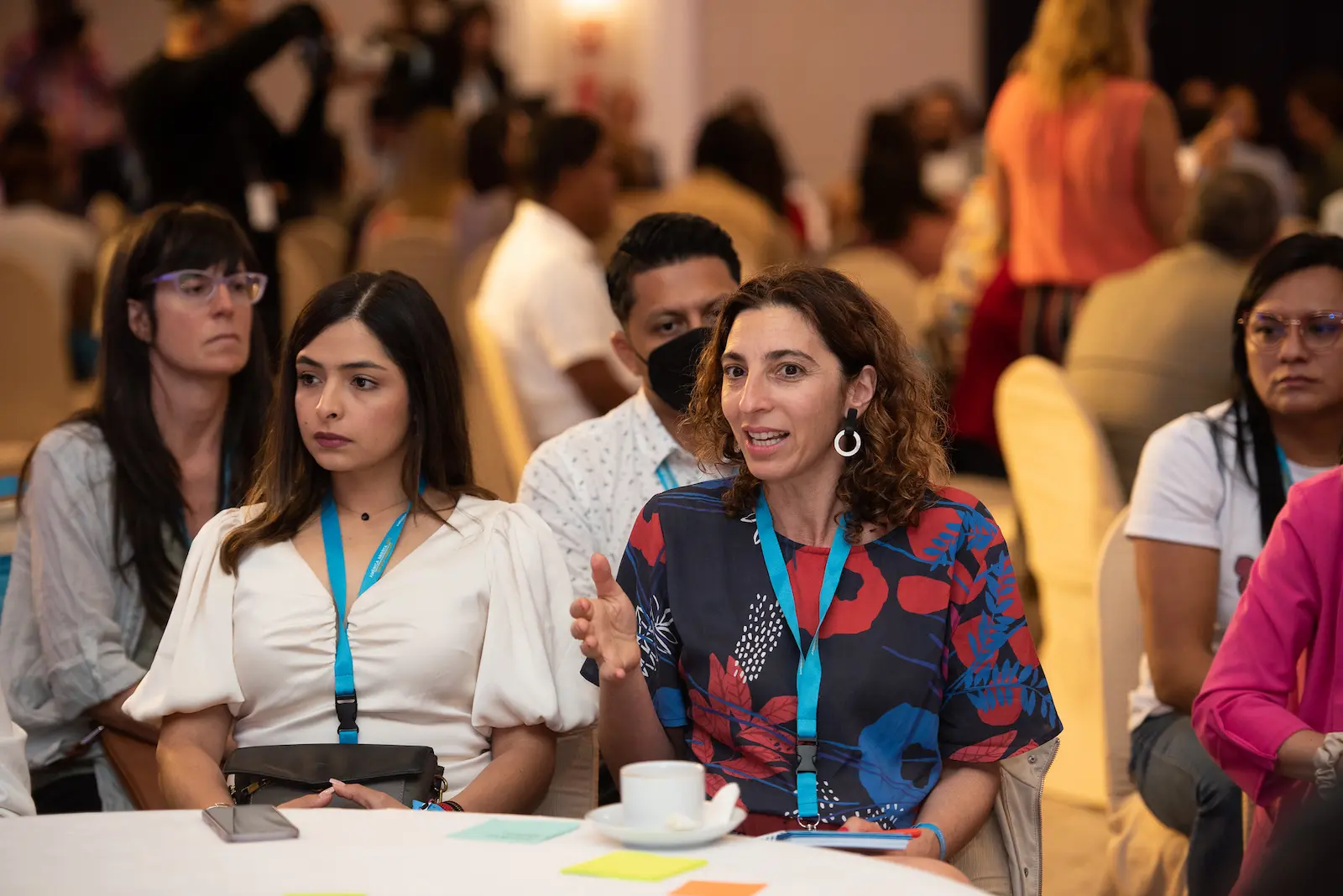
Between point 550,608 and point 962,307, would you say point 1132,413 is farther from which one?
point 550,608

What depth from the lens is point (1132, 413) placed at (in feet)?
12.3

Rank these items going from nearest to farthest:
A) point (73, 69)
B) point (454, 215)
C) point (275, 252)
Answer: point (275, 252) → point (454, 215) → point (73, 69)

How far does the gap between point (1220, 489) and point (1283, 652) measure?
19.9 inches

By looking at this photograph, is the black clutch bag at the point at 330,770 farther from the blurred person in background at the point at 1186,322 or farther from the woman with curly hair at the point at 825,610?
the blurred person in background at the point at 1186,322

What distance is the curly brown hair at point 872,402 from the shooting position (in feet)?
6.91

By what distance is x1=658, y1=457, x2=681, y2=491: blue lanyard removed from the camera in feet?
8.78

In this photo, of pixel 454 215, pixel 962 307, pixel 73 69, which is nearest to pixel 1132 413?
pixel 962 307

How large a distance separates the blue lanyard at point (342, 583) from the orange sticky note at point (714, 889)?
0.91 metres

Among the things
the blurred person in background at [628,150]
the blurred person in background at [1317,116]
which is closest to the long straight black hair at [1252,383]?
the blurred person in background at [628,150]

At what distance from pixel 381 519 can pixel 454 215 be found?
14.4 feet

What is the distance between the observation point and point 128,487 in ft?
8.63

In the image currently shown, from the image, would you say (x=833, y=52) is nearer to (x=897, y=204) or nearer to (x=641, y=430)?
(x=897, y=204)

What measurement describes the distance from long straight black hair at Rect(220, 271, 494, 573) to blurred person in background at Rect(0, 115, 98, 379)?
14.3 ft

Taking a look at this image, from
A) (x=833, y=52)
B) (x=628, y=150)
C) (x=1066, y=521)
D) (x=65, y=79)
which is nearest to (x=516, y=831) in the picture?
(x=1066, y=521)
